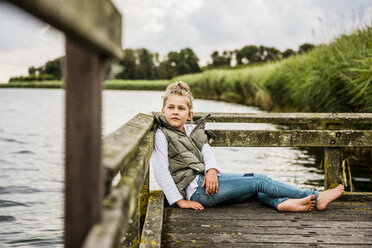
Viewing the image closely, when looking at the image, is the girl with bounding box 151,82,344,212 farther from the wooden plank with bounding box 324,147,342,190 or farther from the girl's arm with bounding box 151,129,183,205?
the wooden plank with bounding box 324,147,342,190

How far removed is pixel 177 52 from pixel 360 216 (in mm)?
72115

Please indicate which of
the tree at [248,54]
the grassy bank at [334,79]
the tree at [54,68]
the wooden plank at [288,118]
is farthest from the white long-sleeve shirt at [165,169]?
the tree at [248,54]

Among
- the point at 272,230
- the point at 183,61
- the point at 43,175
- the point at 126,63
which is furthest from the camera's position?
the point at 183,61

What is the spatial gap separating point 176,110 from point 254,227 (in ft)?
3.58

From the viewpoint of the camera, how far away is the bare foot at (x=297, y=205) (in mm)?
3102

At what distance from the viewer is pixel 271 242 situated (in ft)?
8.36

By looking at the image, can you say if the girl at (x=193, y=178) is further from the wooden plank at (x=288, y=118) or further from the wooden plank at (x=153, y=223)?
the wooden plank at (x=288, y=118)

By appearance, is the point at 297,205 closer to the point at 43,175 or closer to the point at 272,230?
the point at 272,230

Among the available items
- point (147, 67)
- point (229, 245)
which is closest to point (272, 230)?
point (229, 245)

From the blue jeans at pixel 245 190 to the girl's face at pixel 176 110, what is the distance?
19.3 inches

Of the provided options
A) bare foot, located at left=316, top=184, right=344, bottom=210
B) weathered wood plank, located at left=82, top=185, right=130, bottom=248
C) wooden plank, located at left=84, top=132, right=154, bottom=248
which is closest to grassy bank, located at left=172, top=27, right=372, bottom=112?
bare foot, located at left=316, top=184, right=344, bottom=210

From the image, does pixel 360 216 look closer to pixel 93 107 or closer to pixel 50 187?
pixel 93 107

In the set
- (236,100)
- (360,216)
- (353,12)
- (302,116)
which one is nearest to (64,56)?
(360,216)

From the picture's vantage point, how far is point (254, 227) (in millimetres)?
2814
